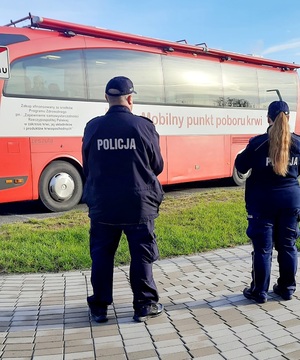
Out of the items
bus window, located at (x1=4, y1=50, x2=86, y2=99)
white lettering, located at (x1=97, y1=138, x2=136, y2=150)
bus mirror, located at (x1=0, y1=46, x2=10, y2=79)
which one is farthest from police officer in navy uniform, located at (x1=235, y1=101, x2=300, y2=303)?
bus window, located at (x1=4, y1=50, x2=86, y2=99)

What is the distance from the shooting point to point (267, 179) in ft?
13.4

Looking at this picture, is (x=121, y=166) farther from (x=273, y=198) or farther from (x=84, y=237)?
(x=84, y=237)

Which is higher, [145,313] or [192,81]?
[192,81]

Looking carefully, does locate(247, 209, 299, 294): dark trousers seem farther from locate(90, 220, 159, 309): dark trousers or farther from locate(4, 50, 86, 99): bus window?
locate(4, 50, 86, 99): bus window

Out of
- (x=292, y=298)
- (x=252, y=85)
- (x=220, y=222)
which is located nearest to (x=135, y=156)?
(x=292, y=298)

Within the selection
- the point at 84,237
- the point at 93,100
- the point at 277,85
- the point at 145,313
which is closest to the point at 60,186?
the point at 93,100

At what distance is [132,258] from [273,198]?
4.45 feet

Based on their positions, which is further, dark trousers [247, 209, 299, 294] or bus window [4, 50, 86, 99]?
bus window [4, 50, 86, 99]

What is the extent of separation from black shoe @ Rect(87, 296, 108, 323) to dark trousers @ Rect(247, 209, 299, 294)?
138cm

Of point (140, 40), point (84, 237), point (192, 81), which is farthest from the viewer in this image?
point (192, 81)

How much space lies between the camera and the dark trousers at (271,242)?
13.4ft

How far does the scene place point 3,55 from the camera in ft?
19.4

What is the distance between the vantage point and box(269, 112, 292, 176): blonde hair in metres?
3.96

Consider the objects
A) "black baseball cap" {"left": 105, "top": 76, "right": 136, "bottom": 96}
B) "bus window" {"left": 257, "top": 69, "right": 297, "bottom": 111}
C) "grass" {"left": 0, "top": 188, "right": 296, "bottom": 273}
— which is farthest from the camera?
"bus window" {"left": 257, "top": 69, "right": 297, "bottom": 111}
